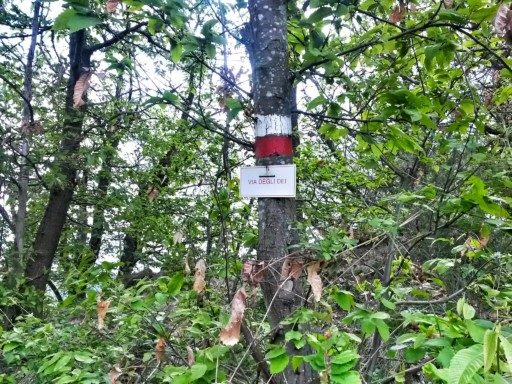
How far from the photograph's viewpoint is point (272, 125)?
1675 millimetres

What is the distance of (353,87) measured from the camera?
207 centimetres

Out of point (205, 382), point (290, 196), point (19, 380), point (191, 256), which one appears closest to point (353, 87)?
point (290, 196)

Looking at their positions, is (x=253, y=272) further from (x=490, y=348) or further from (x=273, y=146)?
(x=490, y=348)

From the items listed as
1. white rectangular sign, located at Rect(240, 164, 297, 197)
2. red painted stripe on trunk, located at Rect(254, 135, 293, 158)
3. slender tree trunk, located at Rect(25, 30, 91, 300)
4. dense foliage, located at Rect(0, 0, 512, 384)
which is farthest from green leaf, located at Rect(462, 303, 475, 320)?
slender tree trunk, located at Rect(25, 30, 91, 300)

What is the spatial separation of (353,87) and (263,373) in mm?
1330

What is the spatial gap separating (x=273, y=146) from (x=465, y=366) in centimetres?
104

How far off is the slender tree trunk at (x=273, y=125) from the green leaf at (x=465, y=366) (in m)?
0.74

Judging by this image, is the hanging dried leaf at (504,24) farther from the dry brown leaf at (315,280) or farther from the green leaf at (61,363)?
the green leaf at (61,363)

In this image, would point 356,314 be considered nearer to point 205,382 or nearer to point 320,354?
point 320,354

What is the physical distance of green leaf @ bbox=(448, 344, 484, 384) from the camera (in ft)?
2.64

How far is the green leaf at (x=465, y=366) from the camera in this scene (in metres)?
0.81

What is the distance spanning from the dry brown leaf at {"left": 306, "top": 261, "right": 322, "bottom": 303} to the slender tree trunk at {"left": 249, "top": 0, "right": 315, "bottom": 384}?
0.23 m

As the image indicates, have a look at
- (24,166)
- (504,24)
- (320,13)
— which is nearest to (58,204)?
(24,166)

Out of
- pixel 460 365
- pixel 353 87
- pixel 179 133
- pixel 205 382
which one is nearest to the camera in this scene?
pixel 460 365
